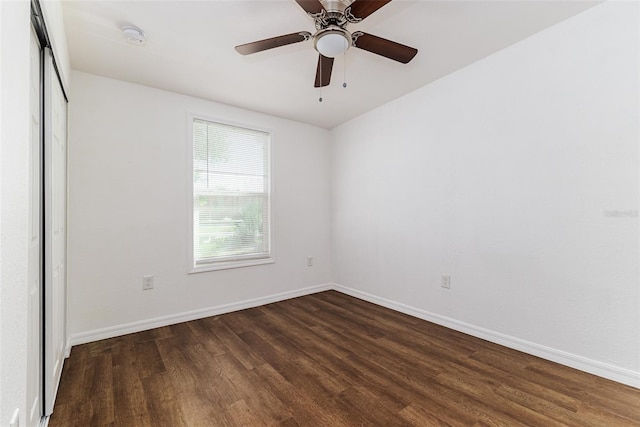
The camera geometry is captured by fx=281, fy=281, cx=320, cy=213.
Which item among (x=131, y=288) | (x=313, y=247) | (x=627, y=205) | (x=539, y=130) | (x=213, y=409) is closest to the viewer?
(x=213, y=409)

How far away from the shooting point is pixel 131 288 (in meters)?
2.80

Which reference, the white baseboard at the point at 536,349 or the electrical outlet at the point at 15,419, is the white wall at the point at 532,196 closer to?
the white baseboard at the point at 536,349

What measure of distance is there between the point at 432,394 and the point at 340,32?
91.7 inches

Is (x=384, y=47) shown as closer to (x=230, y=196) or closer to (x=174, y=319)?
(x=230, y=196)

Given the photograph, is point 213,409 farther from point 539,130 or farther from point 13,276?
point 539,130

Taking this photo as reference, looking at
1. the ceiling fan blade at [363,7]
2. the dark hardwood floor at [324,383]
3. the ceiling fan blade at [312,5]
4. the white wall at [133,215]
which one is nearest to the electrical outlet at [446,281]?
the dark hardwood floor at [324,383]

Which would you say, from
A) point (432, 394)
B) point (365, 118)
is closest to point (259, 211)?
point (365, 118)

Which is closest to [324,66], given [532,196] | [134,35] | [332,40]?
[332,40]

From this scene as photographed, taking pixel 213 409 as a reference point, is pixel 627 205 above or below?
above

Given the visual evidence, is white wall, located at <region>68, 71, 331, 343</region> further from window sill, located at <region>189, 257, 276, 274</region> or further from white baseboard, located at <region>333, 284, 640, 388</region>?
white baseboard, located at <region>333, 284, 640, 388</region>

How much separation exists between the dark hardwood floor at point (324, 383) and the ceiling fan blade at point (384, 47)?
227 centimetres

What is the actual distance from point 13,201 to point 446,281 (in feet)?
10.1

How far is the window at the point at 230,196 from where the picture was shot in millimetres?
3264

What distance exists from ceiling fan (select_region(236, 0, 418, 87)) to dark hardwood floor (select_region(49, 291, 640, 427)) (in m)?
2.24
